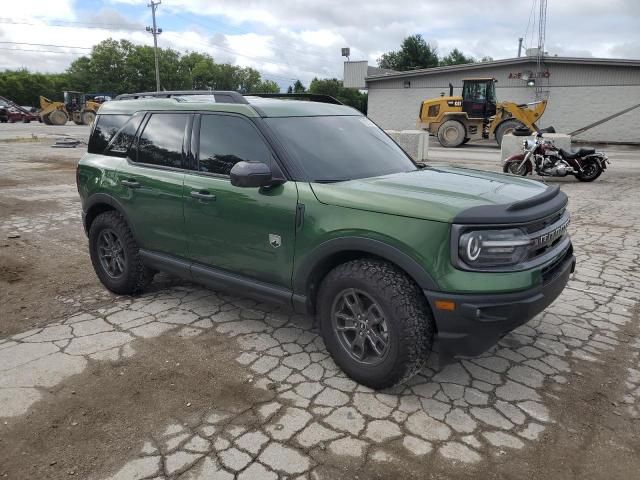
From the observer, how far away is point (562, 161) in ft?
37.9

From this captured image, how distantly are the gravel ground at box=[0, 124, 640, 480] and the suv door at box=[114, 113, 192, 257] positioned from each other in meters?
0.68

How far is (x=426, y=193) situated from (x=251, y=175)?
111 cm

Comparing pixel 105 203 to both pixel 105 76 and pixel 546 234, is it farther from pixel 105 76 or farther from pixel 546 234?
pixel 105 76

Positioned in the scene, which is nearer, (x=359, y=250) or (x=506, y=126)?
(x=359, y=250)

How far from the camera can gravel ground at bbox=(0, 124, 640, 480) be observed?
2.52 m

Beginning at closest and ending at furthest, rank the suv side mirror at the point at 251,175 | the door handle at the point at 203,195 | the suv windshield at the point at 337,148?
the suv side mirror at the point at 251,175
the suv windshield at the point at 337,148
the door handle at the point at 203,195

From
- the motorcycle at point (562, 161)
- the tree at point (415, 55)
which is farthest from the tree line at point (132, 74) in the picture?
the motorcycle at point (562, 161)

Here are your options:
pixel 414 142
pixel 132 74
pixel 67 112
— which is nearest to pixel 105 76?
pixel 132 74

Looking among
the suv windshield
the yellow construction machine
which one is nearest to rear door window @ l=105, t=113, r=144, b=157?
the suv windshield

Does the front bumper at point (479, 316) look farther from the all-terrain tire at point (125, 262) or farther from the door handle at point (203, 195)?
the all-terrain tire at point (125, 262)

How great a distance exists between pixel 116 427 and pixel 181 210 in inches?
68.0

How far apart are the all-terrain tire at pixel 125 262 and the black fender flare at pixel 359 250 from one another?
1871 millimetres

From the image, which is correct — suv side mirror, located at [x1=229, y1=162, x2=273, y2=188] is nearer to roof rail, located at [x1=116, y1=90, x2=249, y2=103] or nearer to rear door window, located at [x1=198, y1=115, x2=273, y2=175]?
rear door window, located at [x1=198, y1=115, x2=273, y2=175]

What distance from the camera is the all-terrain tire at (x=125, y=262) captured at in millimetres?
4488
